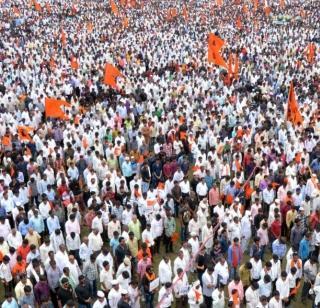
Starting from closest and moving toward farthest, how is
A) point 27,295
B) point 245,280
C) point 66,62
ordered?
point 27,295 < point 245,280 < point 66,62

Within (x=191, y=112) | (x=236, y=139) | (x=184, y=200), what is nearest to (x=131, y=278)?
(x=184, y=200)

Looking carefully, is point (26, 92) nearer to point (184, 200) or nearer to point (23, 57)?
point (23, 57)

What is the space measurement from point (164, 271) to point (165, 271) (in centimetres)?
2

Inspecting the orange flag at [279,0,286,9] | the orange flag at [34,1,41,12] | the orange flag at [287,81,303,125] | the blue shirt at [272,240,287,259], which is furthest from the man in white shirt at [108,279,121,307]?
the orange flag at [279,0,286,9]

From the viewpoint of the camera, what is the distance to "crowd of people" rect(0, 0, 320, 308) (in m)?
7.32

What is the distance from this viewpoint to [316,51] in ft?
68.0

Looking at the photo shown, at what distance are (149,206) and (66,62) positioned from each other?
39.5 ft

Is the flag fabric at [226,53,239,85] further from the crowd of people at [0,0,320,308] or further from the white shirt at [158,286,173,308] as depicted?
the white shirt at [158,286,173,308]

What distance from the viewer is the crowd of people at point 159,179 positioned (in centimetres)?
732

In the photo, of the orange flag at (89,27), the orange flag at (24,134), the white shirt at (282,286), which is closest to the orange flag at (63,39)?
the orange flag at (89,27)

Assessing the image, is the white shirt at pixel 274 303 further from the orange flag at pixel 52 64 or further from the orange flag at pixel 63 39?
the orange flag at pixel 63 39

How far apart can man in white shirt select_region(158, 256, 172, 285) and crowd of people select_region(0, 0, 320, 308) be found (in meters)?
0.02

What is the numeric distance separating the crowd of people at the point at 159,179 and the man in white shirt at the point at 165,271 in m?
0.02

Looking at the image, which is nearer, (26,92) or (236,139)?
(236,139)
